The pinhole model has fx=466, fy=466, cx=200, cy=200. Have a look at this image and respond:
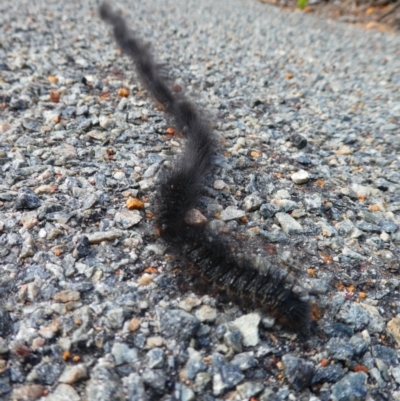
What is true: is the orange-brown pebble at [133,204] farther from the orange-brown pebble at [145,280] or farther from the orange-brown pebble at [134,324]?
the orange-brown pebble at [134,324]

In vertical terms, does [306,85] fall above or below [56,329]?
above

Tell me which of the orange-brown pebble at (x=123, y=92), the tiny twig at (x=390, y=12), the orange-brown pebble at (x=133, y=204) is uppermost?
the tiny twig at (x=390, y=12)

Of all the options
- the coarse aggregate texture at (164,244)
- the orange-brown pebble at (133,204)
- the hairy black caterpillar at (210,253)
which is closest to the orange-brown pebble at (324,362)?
the coarse aggregate texture at (164,244)

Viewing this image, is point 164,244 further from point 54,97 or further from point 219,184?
point 54,97

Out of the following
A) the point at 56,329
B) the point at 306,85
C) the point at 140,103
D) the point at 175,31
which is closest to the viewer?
the point at 56,329

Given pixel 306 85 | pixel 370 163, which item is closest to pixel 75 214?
pixel 370 163

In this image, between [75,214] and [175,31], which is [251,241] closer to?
[75,214]
